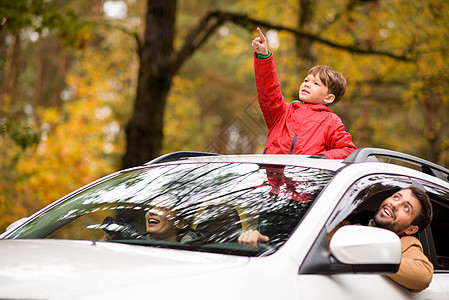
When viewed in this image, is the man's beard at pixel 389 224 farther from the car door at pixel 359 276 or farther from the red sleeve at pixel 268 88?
the red sleeve at pixel 268 88

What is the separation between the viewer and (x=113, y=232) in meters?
2.55

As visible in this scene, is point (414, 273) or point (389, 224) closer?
point (414, 273)

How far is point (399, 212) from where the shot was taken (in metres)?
2.67

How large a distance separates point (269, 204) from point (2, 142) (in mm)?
9188

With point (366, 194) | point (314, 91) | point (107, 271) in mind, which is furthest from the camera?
point (314, 91)

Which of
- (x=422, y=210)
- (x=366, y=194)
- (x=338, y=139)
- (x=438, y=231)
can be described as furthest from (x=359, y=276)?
(x=338, y=139)

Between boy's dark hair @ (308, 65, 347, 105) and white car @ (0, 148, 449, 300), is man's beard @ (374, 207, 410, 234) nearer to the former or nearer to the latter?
A: white car @ (0, 148, 449, 300)

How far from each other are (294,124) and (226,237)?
5.26 ft

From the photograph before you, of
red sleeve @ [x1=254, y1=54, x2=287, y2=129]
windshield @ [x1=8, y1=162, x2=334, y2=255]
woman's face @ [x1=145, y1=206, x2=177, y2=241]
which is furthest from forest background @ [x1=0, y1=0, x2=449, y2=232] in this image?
woman's face @ [x1=145, y1=206, x2=177, y2=241]

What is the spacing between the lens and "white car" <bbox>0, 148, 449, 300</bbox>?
1.72 m

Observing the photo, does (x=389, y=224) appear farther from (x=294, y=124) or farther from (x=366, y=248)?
(x=294, y=124)

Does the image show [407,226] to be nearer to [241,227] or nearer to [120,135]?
[241,227]

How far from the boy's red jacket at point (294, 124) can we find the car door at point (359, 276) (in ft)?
2.50

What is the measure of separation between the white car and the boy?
0.65 meters
